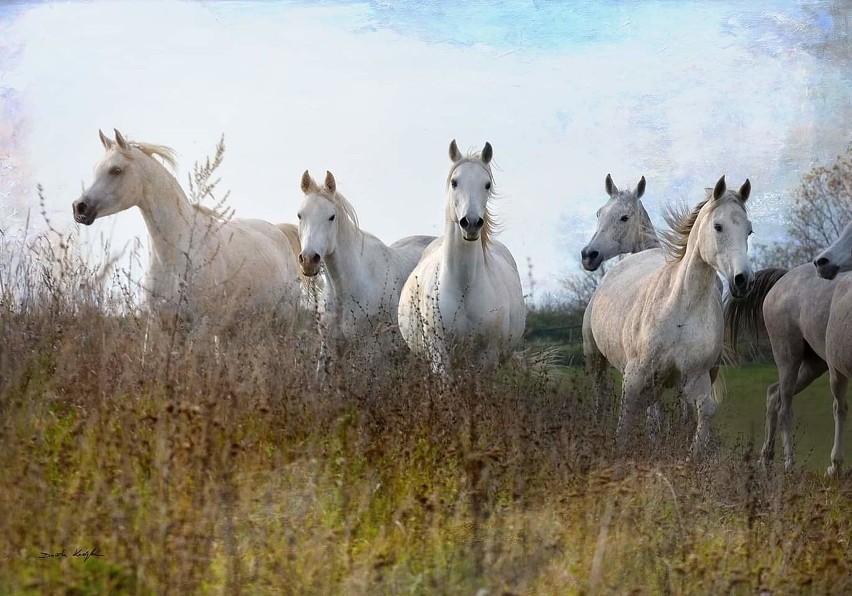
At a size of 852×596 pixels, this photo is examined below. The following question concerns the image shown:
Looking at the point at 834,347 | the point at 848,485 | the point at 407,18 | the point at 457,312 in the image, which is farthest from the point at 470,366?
the point at 407,18

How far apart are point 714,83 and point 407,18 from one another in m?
3.23

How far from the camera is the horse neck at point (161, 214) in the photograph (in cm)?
696

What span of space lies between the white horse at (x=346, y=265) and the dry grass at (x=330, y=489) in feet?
5.55

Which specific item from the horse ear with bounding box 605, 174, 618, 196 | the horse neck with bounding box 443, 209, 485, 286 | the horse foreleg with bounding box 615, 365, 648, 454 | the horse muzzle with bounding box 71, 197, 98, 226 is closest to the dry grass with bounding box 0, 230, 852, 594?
the horse foreleg with bounding box 615, 365, 648, 454

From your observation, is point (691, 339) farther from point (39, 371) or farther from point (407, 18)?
point (407, 18)

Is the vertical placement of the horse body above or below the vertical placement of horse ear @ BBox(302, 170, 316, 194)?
below

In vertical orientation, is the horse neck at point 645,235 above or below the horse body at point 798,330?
above

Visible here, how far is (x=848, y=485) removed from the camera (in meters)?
5.61

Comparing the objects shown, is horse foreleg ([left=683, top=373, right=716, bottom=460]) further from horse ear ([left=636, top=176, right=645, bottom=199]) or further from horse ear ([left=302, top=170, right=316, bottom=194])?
horse ear ([left=302, top=170, right=316, bottom=194])

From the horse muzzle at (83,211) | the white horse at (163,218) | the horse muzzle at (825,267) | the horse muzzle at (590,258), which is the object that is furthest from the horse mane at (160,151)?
the horse muzzle at (825,267)

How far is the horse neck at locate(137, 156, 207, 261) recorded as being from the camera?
6.96 meters

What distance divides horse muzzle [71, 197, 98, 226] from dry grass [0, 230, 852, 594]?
169cm

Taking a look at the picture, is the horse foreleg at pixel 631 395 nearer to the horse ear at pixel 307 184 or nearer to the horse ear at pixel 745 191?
the horse ear at pixel 745 191
